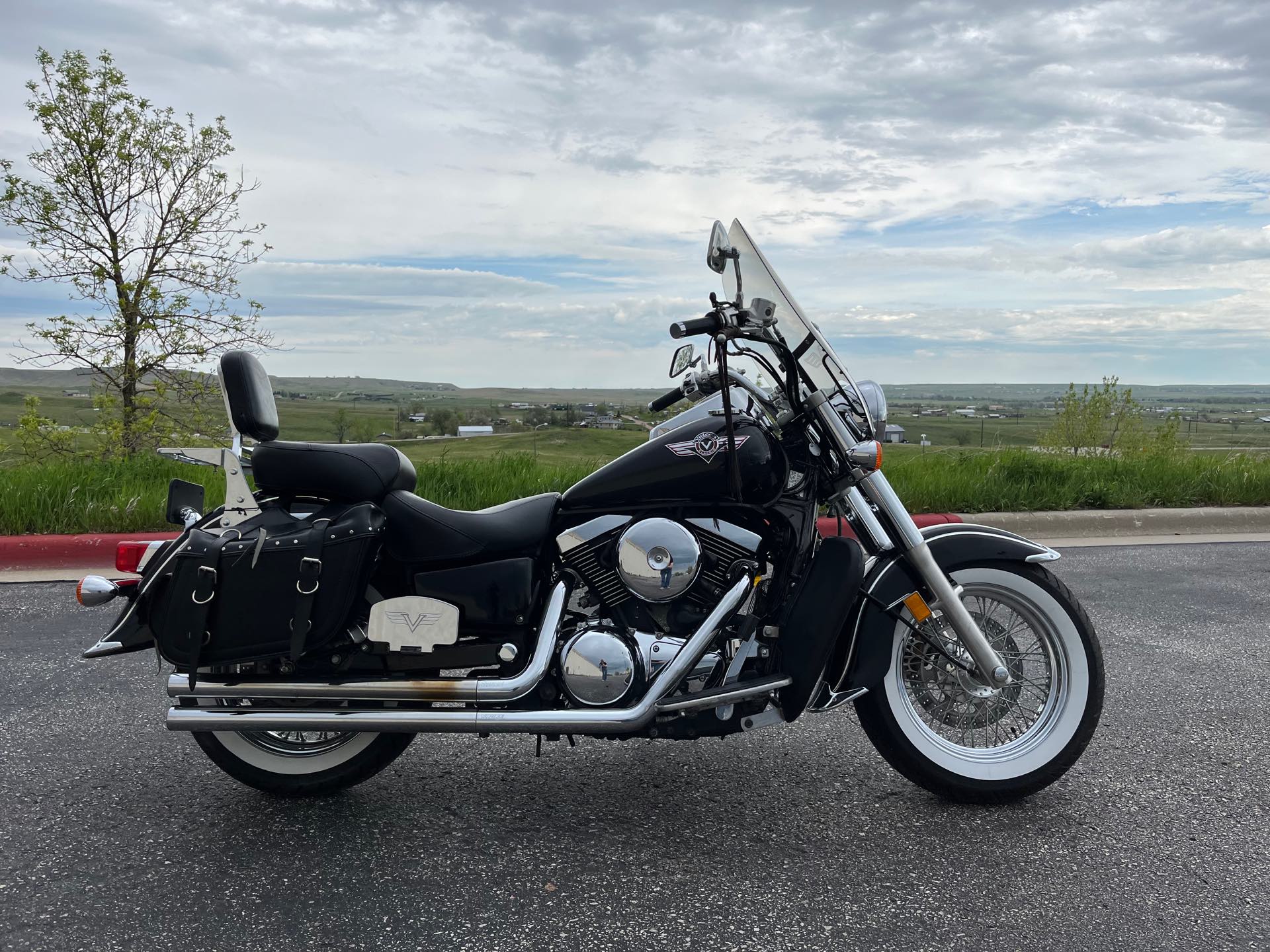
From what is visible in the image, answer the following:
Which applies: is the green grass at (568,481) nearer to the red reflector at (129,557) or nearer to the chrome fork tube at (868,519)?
the chrome fork tube at (868,519)

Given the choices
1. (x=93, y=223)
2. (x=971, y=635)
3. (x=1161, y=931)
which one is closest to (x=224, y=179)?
(x=93, y=223)

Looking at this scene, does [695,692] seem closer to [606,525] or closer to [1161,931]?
[606,525]

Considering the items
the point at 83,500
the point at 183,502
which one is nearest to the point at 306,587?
the point at 183,502

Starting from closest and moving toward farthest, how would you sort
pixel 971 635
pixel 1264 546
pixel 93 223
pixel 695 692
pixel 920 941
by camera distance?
pixel 920 941, pixel 695 692, pixel 971 635, pixel 1264 546, pixel 93 223

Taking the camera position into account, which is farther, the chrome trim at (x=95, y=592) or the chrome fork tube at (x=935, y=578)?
the chrome fork tube at (x=935, y=578)

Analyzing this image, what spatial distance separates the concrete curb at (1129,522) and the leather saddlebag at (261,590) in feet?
18.7

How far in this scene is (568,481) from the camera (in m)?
7.82

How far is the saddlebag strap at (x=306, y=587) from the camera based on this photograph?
277 cm

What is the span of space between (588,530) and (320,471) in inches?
32.2

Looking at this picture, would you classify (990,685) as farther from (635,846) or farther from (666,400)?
(666,400)

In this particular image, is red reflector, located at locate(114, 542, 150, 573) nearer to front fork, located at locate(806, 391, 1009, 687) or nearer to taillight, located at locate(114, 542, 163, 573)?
taillight, located at locate(114, 542, 163, 573)

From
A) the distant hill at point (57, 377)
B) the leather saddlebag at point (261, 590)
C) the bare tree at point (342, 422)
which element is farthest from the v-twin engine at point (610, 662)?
the distant hill at point (57, 377)

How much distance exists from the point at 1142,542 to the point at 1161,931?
565 centimetres

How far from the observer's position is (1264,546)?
7316mm
